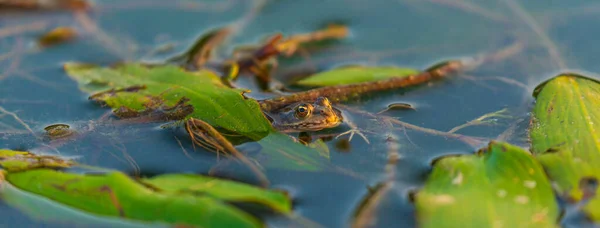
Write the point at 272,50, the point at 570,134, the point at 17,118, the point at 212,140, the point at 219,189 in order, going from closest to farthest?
the point at 219,189
the point at 570,134
the point at 212,140
the point at 17,118
the point at 272,50

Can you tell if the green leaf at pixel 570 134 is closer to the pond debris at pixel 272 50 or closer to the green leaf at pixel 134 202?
the green leaf at pixel 134 202

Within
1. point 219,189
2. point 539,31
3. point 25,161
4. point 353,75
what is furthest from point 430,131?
point 25,161

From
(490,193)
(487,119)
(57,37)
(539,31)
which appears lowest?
(490,193)

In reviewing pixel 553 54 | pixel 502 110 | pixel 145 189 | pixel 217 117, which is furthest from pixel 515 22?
pixel 145 189

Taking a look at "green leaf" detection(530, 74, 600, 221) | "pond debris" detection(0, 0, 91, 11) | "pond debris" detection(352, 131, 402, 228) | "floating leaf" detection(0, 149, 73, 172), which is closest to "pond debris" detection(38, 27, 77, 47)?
"pond debris" detection(0, 0, 91, 11)

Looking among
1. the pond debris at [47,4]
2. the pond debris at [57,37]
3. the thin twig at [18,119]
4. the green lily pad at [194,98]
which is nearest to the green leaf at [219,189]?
the green lily pad at [194,98]

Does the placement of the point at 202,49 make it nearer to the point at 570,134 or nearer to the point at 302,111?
the point at 302,111

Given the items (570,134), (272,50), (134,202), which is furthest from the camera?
(272,50)
